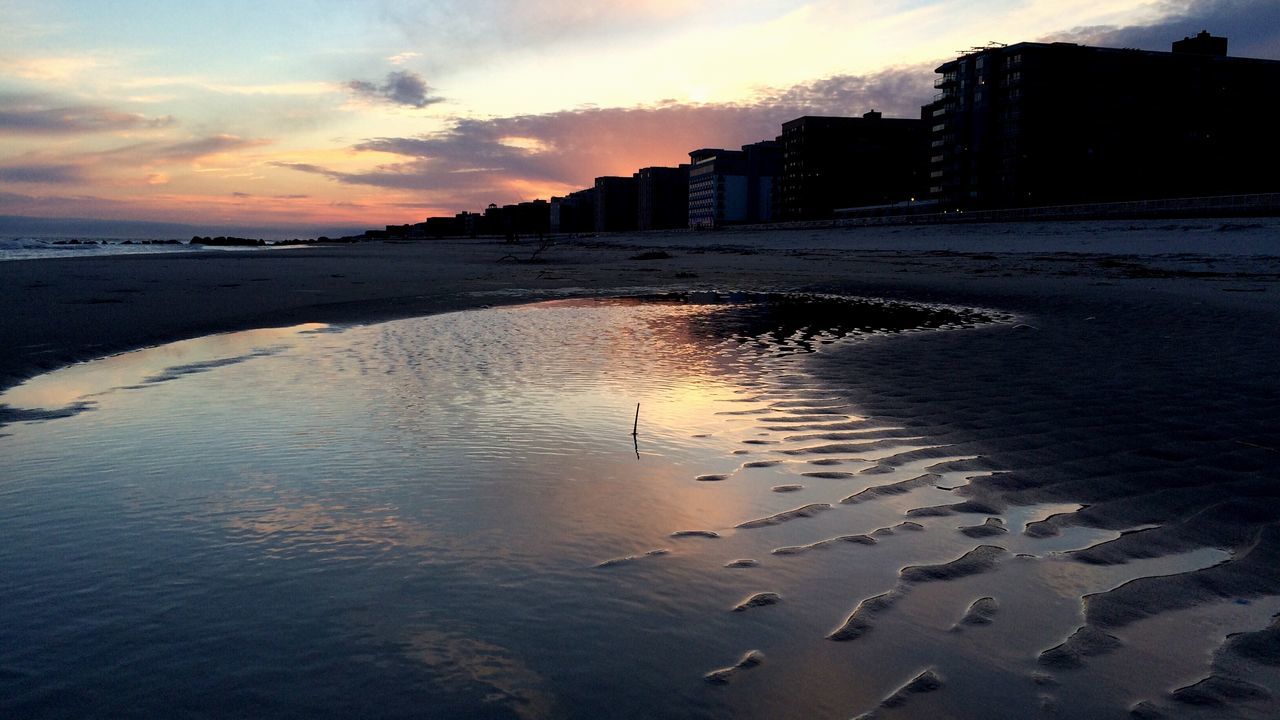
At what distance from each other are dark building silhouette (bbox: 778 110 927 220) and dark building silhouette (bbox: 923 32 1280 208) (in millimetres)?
48108

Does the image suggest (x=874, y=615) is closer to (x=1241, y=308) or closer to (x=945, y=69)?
(x=1241, y=308)

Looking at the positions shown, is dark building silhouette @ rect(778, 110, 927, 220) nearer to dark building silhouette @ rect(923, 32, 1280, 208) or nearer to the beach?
dark building silhouette @ rect(923, 32, 1280, 208)

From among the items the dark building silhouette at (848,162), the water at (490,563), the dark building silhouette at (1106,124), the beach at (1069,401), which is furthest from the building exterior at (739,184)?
the water at (490,563)

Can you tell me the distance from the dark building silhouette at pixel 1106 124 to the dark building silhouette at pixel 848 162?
4811 cm

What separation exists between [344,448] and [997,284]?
17.8 meters

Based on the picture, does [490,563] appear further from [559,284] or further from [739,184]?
[739,184]

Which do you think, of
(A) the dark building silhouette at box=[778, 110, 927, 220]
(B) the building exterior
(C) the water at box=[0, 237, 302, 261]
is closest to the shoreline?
(C) the water at box=[0, 237, 302, 261]

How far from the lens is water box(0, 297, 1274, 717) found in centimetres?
244

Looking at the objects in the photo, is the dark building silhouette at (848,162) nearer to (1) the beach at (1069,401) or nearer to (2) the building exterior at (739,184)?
(2) the building exterior at (739,184)

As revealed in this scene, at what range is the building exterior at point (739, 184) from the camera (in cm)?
18062

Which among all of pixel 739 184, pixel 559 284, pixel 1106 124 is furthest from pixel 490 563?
pixel 739 184

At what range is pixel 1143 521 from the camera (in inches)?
155

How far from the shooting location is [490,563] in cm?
340

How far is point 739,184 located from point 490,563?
611 feet
